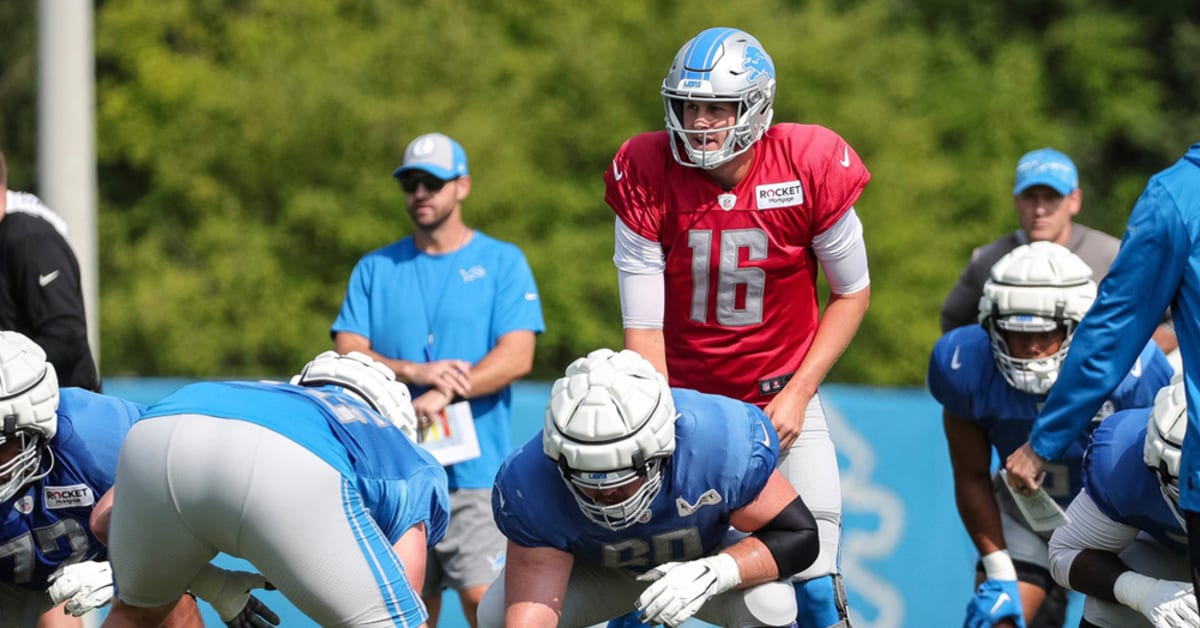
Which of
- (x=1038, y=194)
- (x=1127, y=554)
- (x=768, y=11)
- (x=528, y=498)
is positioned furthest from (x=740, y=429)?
(x=768, y=11)

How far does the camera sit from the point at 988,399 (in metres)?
6.30

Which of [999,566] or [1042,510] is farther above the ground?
[1042,510]

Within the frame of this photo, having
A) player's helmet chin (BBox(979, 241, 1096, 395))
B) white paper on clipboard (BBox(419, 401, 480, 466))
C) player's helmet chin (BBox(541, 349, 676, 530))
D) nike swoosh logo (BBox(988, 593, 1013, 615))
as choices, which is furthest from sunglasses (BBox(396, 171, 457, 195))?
nike swoosh logo (BBox(988, 593, 1013, 615))

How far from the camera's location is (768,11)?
18.7m

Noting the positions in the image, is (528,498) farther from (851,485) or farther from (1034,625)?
(851,485)

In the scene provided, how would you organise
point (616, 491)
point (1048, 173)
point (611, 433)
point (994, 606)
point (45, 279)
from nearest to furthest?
point (611, 433) → point (616, 491) → point (45, 279) → point (994, 606) → point (1048, 173)

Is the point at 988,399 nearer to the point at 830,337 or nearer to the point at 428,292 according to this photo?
the point at 830,337

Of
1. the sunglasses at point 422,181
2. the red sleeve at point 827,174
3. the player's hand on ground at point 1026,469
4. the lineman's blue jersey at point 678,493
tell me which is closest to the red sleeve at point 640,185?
the red sleeve at point 827,174

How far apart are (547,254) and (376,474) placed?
11939 mm

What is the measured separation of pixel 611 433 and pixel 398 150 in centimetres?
1220

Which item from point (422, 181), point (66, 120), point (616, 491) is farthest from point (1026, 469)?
point (66, 120)

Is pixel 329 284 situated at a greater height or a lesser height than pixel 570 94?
lesser

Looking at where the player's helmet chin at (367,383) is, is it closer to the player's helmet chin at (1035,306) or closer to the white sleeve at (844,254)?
the white sleeve at (844,254)

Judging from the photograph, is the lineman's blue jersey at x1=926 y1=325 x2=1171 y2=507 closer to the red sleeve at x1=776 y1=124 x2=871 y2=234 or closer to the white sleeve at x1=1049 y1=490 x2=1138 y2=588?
the white sleeve at x1=1049 y1=490 x2=1138 y2=588
